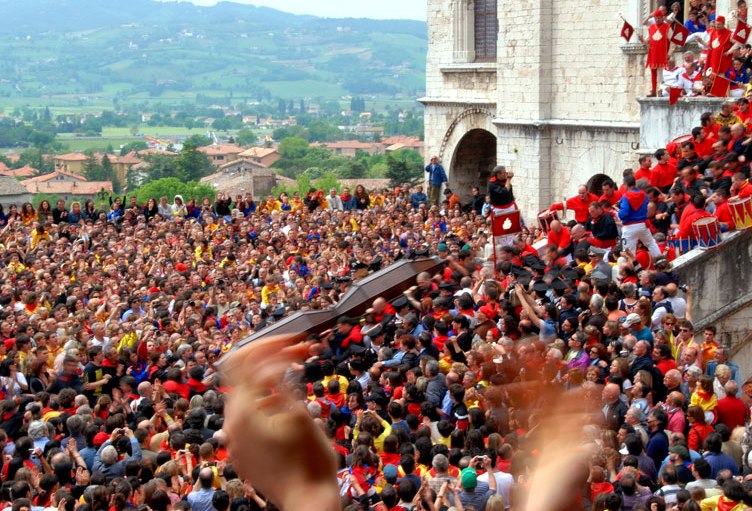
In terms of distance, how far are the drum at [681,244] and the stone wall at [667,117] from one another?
4.07 metres

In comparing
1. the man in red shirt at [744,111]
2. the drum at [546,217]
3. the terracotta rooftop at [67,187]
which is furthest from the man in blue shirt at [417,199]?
the terracotta rooftop at [67,187]

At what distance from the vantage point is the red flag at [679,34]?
69.9 ft

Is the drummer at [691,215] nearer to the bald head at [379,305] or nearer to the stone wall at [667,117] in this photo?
the bald head at [379,305]

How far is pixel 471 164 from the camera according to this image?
31.9 meters

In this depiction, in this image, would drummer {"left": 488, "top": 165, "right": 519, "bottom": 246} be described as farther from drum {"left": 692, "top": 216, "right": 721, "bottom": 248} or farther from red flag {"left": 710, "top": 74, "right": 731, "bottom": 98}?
red flag {"left": 710, "top": 74, "right": 731, "bottom": 98}

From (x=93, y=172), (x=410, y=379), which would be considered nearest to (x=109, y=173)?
(x=93, y=172)

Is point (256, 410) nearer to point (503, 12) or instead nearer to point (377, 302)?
point (377, 302)

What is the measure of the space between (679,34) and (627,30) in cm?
301

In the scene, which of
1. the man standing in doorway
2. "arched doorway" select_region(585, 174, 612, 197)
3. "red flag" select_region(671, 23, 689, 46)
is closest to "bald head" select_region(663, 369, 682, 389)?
"red flag" select_region(671, 23, 689, 46)

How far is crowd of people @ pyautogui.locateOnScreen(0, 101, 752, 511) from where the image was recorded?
147 inches

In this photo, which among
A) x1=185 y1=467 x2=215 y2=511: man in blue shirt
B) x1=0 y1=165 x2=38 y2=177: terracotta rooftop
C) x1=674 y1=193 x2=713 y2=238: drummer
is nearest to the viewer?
x1=185 y1=467 x2=215 y2=511: man in blue shirt

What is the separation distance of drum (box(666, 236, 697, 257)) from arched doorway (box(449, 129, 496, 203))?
54.6 ft

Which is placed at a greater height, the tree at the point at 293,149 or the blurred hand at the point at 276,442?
the blurred hand at the point at 276,442

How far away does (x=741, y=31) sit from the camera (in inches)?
760
